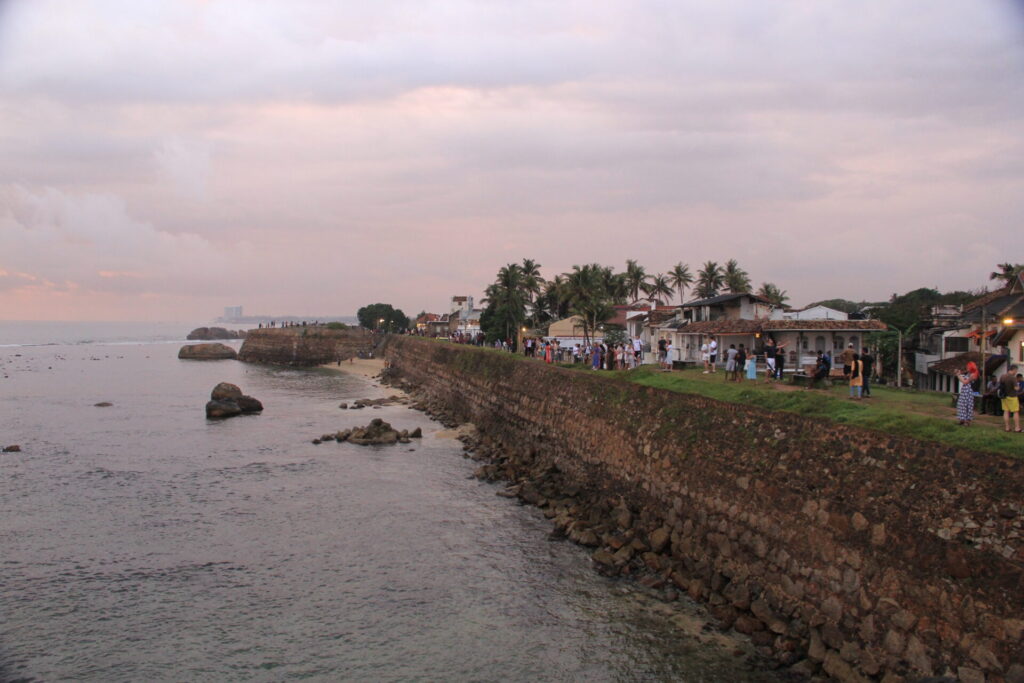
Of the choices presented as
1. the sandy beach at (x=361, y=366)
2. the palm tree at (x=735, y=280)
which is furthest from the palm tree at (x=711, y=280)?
the sandy beach at (x=361, y=366)

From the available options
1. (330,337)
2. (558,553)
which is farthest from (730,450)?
(330,337)

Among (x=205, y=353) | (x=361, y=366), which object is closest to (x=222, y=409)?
(x=361, y=366)

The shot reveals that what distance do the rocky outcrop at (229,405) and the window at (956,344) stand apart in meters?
45.0

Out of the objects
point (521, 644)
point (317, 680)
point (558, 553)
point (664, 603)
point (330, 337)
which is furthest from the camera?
point (330, 337)

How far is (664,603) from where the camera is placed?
1495 centimetres

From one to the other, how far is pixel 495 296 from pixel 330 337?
3577 centimetres

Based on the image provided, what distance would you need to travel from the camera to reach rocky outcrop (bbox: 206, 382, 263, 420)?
44097 mm

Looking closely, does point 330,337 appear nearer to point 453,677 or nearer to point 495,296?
point 495,296

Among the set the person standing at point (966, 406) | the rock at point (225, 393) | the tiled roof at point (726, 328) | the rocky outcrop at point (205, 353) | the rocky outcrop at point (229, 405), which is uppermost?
the tiled roof at point (726, 328)

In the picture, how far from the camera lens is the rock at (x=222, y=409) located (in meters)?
44.0

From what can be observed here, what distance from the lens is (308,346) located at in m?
102

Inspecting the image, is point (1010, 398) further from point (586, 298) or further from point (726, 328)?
point (586, 298)

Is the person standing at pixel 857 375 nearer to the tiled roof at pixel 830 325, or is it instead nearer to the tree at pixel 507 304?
the tiled roof at pixel 830 325

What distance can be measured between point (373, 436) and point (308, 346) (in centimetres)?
7104
